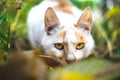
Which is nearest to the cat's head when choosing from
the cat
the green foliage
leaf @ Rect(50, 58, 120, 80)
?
the cat

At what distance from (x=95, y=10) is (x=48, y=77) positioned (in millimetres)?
3448

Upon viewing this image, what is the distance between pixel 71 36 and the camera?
2.50 meters

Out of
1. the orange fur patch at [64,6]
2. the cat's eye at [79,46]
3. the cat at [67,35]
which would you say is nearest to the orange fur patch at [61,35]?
the cat at [67,35]

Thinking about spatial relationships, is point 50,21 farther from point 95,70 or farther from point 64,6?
point 95,70

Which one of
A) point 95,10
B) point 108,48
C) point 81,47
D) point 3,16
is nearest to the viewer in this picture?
point 3,16

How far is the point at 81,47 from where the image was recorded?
Result: 2.55 meters

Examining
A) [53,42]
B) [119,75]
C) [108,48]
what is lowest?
[108,48]

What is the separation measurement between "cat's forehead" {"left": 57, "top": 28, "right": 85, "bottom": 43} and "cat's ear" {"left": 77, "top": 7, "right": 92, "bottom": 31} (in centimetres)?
7

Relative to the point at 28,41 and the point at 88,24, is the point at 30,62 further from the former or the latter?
the point at 28,41

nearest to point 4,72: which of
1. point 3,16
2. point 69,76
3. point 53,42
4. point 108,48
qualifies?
point 69,76

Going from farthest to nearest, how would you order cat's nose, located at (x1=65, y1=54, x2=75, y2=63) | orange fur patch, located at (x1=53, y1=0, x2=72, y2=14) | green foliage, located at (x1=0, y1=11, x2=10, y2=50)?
orange fur patch, located at (x1=53, y1=0, x2=72, y2=14), cat's nose, located at (x1=65, y1=54, x2=75, y2=63), green foliage, located at (x1=0, y1=11, x2=10, y2=50)

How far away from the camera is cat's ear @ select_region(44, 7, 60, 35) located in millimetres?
2492

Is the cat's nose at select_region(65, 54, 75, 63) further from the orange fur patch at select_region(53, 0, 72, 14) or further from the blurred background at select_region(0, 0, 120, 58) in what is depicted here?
the orange fur patch at select_region(53, 0, 72, 14)

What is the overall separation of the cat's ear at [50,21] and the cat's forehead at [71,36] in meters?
0.08
